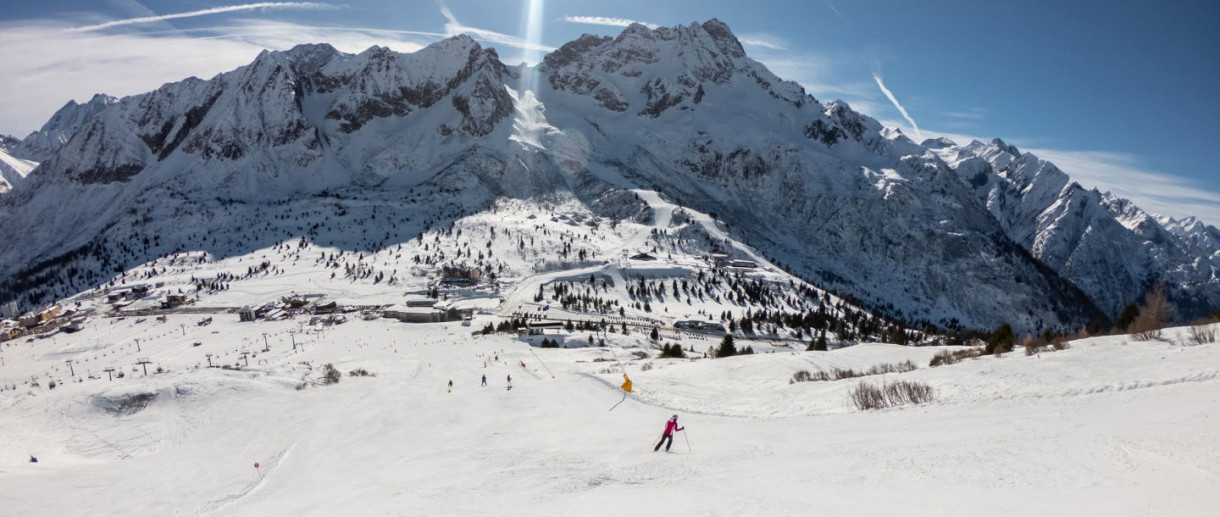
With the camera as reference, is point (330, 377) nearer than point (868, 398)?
No

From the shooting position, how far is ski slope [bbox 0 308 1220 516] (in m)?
10.2

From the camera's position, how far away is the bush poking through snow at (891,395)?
55.7 feet

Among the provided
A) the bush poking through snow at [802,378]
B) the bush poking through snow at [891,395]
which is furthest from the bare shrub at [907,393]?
the bush poking through snow at [802,378]

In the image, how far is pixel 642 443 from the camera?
17359 mm

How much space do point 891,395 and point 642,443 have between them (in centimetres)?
800

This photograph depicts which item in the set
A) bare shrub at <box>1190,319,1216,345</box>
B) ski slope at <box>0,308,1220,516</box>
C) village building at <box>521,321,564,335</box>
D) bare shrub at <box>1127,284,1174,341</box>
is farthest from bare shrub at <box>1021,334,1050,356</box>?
village building at <box>521,321,564,335</box>

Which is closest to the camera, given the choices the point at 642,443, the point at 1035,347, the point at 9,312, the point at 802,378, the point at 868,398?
the point at 642,443

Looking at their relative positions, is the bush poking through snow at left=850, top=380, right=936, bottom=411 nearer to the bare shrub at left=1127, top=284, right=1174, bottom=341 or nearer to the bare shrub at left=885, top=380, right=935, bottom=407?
the bare shrub at left=885, top=380, right=935, bottom=407

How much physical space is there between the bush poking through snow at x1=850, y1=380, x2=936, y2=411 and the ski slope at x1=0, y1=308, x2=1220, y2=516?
618mm

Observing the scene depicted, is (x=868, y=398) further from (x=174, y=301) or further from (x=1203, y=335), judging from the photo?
(x=174, y=301)

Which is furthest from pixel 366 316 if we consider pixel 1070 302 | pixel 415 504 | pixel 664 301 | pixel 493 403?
pixel 1070 302

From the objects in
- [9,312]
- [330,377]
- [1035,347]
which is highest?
[9,312]

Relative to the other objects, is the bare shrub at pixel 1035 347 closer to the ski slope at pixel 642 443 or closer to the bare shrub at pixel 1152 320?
the ski slope at pixel 642 443

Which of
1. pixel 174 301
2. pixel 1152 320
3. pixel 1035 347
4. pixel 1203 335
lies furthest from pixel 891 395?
pixel 174 301
